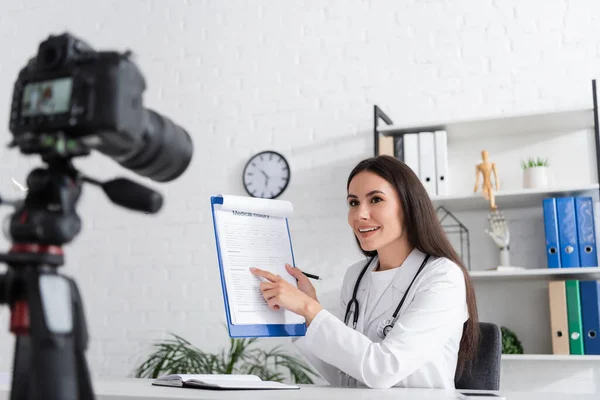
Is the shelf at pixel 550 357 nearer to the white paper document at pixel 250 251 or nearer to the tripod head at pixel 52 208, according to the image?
the white paper document at pixel 250 251

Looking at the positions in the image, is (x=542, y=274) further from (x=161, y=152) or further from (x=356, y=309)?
(x=161, y=152)

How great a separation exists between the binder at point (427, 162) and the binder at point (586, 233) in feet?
1.90

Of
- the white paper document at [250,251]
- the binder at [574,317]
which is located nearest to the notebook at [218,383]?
the white paper document at [250,251]

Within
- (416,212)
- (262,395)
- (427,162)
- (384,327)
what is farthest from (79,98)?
(427,162)

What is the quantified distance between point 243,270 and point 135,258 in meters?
1.99

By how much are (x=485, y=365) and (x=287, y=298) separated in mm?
585

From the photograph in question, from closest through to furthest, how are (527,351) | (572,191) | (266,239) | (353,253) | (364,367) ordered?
(364,367)
(266,239)
(572,191)
(527,351)
(353,253)

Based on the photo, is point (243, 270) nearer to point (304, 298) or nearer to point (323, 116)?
point (304, 298)

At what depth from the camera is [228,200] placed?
1708 mm

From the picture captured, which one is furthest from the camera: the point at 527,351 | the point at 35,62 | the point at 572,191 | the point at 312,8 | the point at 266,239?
the point at 312,8

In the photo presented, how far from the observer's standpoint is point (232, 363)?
→ 9.88 ft

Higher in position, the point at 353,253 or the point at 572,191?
the point at 572,191

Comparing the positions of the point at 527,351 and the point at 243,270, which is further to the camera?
the point at 527,351

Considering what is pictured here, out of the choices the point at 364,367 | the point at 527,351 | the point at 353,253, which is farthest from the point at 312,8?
the point at 364,367
